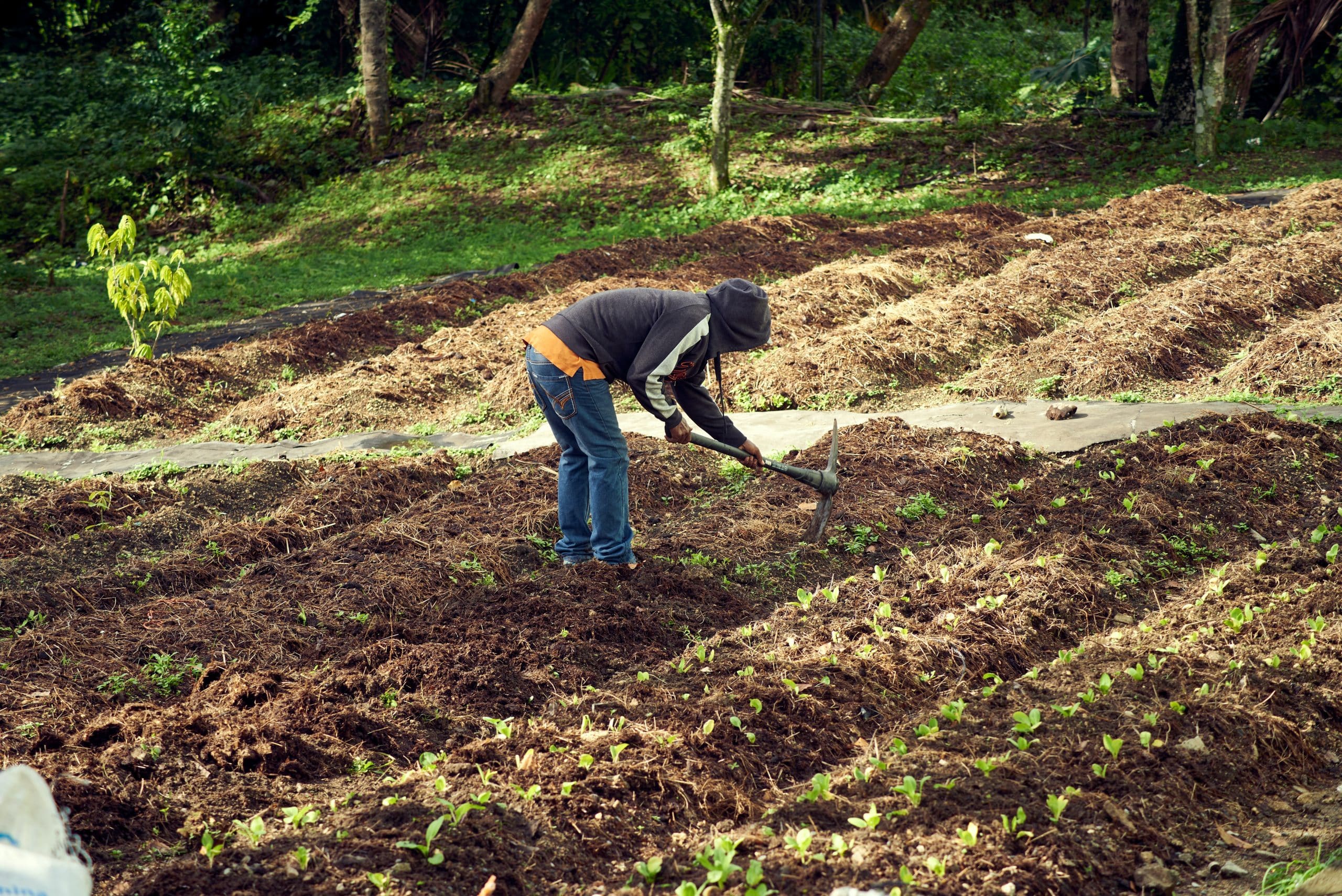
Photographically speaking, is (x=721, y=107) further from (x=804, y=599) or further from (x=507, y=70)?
(x=804, y=599)

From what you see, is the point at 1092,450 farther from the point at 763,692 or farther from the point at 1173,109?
the point at 1173,109

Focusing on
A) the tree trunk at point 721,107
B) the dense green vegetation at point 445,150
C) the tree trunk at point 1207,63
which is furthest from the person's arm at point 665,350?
the tree trunk at point 1207,63

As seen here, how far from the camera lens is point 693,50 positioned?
899 inches

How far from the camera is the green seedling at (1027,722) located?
3.62m

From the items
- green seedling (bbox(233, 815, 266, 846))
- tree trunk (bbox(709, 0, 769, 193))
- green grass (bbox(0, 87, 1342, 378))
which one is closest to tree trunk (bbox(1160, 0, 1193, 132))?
green grass (bbox(0, 87, 1342, 378))

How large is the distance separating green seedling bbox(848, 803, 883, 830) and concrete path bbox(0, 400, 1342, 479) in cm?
366

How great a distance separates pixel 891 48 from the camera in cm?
2089

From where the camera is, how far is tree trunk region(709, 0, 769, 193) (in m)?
14.6

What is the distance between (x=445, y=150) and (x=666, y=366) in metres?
15.8

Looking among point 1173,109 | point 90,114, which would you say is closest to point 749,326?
point 1173,109

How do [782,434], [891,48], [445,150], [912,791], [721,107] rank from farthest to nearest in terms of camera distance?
[891,48]
[445,150]
[721,107]
[782,434]
[912,791]

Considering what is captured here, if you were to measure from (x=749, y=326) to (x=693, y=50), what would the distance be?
790 inches

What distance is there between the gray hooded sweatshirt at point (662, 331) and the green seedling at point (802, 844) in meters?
2.00

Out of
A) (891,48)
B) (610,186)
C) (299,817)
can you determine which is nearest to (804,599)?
(299,817)
